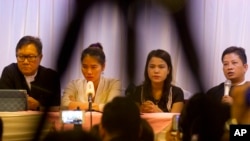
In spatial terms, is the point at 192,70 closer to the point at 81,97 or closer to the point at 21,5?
the point at 81,97

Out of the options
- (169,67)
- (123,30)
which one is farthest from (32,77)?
(169,67)

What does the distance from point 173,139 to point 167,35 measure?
0.39 metres

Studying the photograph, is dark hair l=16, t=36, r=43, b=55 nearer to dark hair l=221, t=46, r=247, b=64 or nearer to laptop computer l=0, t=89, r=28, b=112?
laptop computer l=0, t=89, r=28, b=112

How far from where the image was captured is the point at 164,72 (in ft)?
5.39

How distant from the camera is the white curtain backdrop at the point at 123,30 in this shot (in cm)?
158

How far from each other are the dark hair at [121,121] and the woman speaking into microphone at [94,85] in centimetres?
25

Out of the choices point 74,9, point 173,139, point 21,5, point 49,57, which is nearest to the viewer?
point 173,139

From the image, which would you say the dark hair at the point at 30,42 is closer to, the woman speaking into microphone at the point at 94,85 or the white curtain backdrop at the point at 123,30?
the white curtain backdrop at the point at 123,30

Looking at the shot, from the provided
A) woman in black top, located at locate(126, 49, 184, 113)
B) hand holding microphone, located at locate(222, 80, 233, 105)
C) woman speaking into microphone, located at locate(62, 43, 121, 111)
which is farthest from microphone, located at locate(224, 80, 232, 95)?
woman speaking into microphone, located at locate(62, 43, 121, 111)

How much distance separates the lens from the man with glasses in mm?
1565

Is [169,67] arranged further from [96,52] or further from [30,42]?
[30,42]

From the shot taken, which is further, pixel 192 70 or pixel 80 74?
pixel 80 74

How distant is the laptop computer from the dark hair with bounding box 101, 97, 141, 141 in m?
0.26

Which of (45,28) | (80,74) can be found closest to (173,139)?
(80,74)
